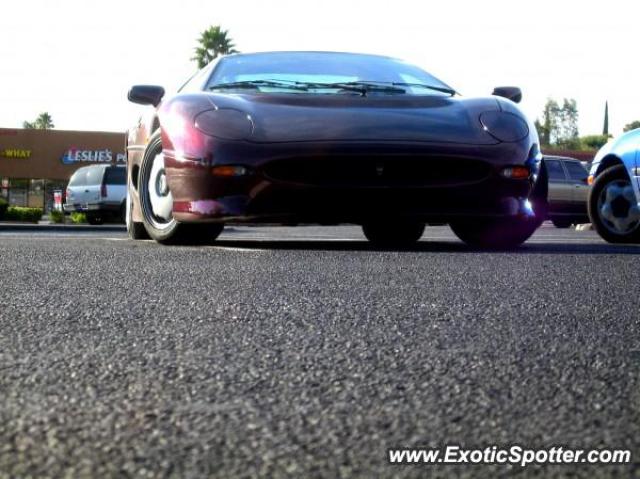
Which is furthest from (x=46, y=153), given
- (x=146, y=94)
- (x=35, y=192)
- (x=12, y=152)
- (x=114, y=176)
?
(x=146, y=94)

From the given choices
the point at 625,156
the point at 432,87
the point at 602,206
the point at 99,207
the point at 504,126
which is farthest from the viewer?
the point at 99,207

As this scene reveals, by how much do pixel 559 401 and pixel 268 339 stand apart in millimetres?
962

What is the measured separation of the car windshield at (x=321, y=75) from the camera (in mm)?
6516

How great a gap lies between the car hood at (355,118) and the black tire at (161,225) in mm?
832

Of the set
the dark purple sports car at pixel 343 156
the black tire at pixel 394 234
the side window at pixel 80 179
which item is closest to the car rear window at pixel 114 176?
the side window at pixel 80 179

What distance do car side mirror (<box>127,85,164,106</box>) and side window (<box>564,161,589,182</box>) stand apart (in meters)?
12.8

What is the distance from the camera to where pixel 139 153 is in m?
7.06

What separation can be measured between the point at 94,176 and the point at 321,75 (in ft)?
53.5

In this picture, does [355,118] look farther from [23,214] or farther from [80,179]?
[23,214]

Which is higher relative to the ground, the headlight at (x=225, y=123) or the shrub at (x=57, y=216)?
the headlight at (x=225, y=123)

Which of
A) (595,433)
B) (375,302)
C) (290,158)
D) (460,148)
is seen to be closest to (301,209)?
(290,158)

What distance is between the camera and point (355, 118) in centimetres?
596

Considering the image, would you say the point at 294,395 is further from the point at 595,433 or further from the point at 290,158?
the point at 290,158

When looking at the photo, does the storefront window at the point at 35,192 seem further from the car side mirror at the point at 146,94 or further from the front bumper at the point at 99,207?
the car side mirror at the point at 146,94
